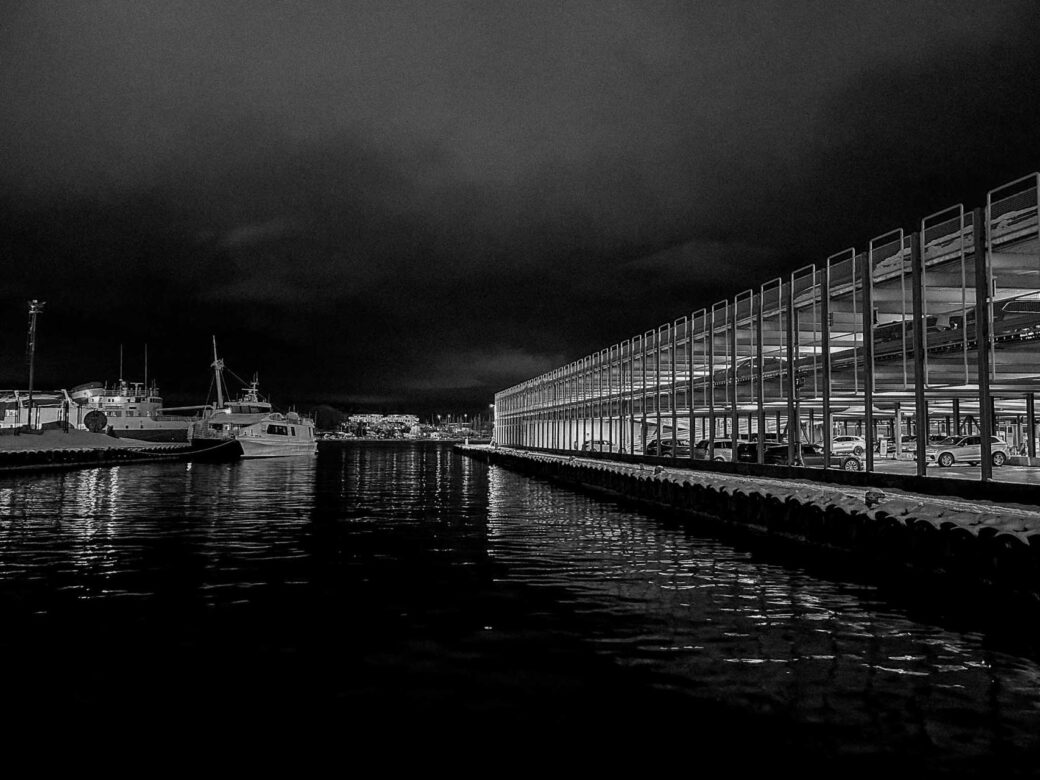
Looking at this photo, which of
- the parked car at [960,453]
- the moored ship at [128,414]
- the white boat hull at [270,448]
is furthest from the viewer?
the moored ship at [128,414]

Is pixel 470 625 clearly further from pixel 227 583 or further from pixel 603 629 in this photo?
pixel 227 583

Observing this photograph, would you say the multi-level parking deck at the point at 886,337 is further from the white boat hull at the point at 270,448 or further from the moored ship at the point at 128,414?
the moored ship at the point at 128,414

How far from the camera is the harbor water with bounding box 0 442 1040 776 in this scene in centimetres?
815

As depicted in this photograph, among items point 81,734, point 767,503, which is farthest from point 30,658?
point 767,503

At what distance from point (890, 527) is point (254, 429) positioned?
83667 millimetres

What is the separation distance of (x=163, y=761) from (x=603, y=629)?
21.5 feet

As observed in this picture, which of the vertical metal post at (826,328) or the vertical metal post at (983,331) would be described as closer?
the vertical metal post at (983,331)

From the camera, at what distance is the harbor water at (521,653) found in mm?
8148

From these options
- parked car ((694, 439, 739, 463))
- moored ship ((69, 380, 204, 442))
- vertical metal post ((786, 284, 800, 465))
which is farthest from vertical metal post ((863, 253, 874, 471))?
moored ship ((69, 380, 204, 442))

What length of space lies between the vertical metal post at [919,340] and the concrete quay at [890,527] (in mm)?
1712

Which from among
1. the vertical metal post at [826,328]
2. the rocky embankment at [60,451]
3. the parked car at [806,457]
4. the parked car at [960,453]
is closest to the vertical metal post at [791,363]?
the vertical metal post at [826,328]

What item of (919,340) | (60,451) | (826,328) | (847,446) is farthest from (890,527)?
(60,451)

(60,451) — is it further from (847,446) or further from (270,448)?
(847,446)

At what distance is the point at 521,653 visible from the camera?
10992 millimetres
